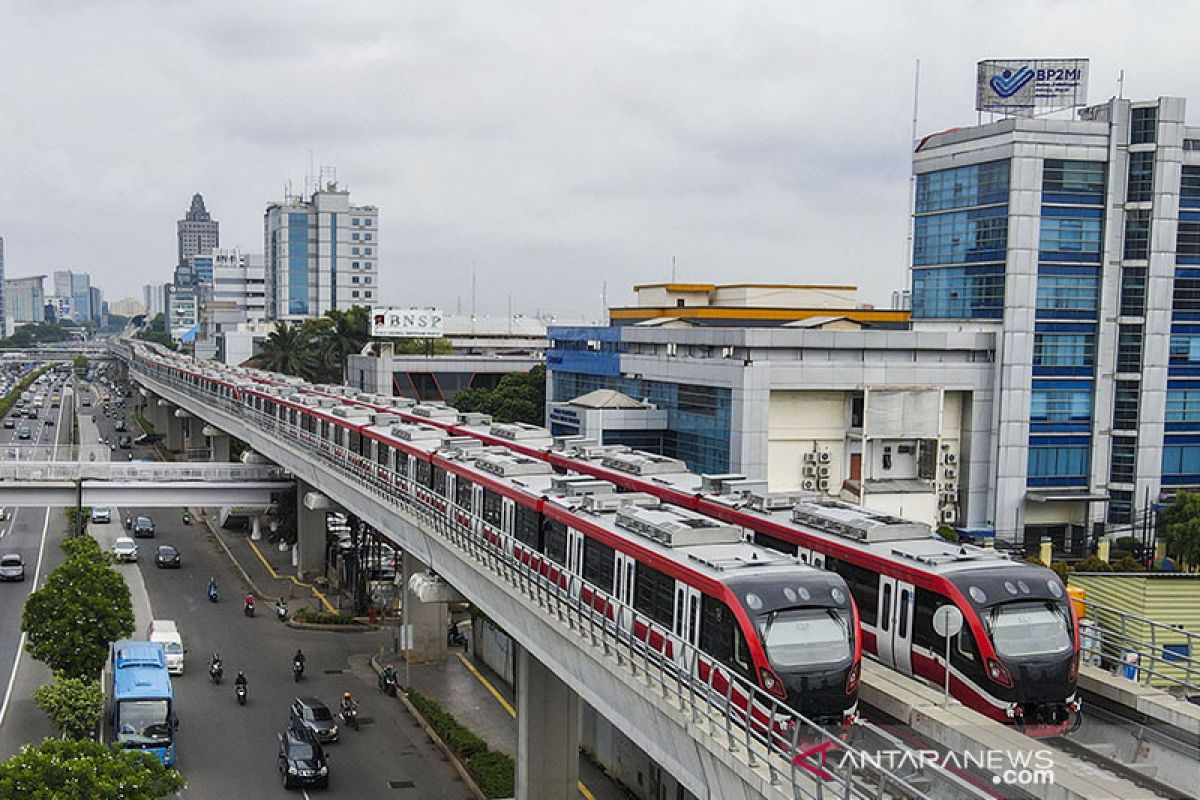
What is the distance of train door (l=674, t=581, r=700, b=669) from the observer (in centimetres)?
1823

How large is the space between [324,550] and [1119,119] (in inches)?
1780

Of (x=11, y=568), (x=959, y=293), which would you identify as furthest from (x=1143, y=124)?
(x=11, y=568)

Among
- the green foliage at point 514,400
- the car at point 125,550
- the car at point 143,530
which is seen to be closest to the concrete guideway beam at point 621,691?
the car at point 125,550

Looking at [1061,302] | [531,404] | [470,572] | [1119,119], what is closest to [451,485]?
[470,572]

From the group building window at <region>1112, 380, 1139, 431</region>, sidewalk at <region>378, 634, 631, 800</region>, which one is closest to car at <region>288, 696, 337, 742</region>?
sidewalk at <region>378, 634, 631, 800</region>

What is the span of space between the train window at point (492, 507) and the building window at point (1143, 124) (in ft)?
145

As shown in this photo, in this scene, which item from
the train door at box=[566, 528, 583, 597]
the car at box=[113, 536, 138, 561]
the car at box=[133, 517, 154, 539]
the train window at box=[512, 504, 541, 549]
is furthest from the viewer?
the car at box=[133, 517, 154, 539]

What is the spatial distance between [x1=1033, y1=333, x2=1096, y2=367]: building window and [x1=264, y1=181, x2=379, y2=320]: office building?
111 metres

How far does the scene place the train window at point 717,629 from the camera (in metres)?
17.2

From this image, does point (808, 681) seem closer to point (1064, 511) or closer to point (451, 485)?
point (451, 485)

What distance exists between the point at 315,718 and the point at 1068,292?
43.7m

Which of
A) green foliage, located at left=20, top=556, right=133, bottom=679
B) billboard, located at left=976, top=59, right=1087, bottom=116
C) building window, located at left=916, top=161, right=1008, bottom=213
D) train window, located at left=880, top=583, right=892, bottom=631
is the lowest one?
green foliage, located at left=20, top=556, right=133, bottom=679

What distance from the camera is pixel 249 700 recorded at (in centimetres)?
3731

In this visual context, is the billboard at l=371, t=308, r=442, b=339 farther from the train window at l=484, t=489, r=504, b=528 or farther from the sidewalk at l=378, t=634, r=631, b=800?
the train window at l=484, t=489, r=504, b=528
